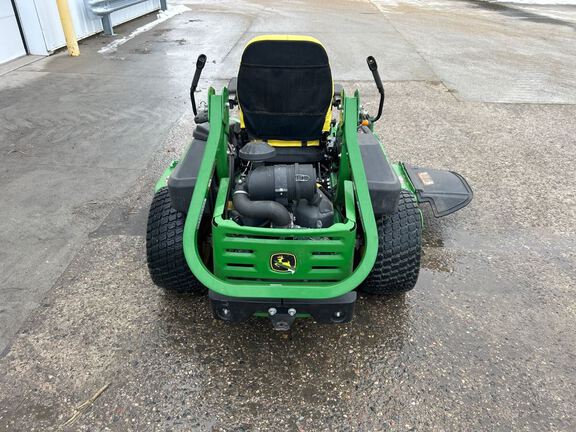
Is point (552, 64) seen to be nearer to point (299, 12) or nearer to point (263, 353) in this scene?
point (299, 12)

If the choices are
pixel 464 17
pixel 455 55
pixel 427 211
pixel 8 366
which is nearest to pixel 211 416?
pixel 8 366

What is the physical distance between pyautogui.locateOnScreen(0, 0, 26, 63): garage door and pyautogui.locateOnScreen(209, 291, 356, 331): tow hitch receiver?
7.58m

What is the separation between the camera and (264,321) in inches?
101

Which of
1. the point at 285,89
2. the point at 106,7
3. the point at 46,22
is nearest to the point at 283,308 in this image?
the point at 285,89

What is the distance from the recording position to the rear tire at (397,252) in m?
2.49

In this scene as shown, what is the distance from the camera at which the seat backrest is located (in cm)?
267

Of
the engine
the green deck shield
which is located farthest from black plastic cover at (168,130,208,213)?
the engine

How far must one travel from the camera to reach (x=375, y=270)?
254 centimetres

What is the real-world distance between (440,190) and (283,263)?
169 centimetres

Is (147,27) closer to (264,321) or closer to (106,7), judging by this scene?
(106,7)

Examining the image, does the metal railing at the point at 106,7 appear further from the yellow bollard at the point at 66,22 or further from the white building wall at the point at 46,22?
the yellow bollard at the point at 66,22

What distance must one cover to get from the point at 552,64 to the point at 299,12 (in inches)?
291

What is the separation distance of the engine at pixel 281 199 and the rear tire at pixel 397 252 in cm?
39

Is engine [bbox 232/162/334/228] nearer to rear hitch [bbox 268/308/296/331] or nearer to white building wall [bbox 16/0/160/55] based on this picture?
rear hitch [bbox 268/308/296/331]
